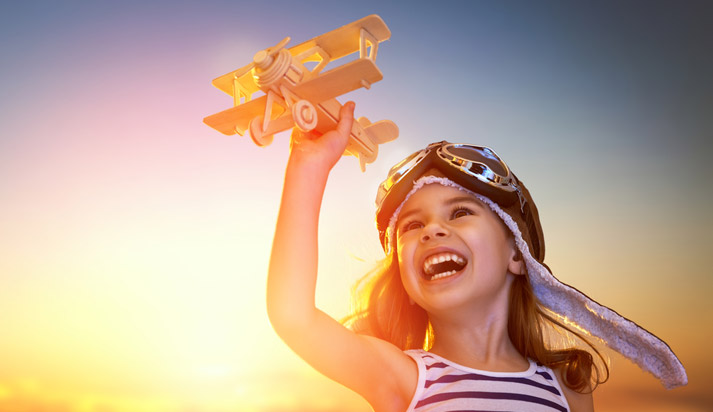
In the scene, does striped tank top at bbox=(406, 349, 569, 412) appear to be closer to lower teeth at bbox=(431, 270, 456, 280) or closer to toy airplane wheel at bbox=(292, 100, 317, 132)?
lower teeth at bbox=(431, 270, 456, 280)

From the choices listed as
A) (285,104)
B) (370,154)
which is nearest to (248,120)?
(285,104)

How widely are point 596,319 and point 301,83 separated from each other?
120 centimetres

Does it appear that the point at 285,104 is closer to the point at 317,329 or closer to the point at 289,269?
the point at 289,269

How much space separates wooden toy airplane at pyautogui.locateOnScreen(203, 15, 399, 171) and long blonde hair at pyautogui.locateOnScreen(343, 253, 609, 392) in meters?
0.56

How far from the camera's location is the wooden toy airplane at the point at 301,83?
1220mm

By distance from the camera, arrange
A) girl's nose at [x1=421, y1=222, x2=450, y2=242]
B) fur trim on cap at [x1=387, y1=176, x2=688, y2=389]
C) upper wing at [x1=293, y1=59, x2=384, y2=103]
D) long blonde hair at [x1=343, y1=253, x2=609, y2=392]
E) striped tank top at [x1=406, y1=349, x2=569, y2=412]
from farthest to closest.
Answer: long blonde hair at [x1=343, y1=253, x2=609, y2=392] < fur trim on cap at [x1=387, y1=176, x2=688, y2=389] < girl's nose at [x1=421, y1=222, x2=450, y2=242] < striped tank top at [x1=406, y1=349, x2=569, y2=412] < upper wing at [x1=293, y1=59, x2=384, y2=103]

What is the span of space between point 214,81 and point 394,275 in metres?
0.85

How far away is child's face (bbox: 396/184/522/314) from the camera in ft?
5.09

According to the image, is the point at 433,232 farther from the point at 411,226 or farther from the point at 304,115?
the point at 304,115

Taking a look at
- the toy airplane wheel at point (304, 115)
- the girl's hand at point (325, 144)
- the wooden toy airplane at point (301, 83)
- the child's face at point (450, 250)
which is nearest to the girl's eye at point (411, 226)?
the child's face at point (450, 250)

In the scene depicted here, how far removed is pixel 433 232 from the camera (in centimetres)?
158

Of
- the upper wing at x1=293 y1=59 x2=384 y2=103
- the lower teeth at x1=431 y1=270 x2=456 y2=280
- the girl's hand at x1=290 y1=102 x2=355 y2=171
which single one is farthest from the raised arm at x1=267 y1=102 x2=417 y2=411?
the lower teeth at x1=431 y1=270 x2=456 y2=280

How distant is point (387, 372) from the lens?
4.77 feet

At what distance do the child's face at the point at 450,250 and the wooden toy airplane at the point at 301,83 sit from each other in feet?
1.01
